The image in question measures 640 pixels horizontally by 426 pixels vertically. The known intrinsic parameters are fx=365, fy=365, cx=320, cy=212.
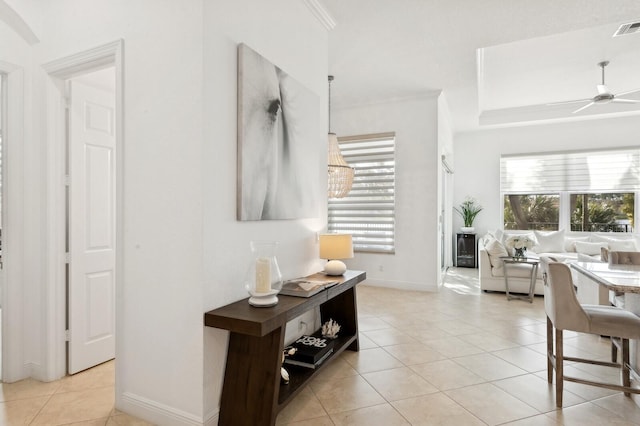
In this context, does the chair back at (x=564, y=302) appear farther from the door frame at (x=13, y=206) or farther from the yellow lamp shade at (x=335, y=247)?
the door frame at (x=13, y=206)

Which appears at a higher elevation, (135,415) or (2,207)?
(2,207)

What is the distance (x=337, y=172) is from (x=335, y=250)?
1.67m

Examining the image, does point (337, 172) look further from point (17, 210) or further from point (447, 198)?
point (447, 198)

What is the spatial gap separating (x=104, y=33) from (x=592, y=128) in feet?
26.9

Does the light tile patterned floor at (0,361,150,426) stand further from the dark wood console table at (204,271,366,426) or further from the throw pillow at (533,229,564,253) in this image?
the throw pillow at (533,229,564,253)

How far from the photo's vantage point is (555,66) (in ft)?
16.3

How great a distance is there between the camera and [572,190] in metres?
7.23

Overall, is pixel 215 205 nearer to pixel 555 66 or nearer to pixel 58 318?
pixel 58 318

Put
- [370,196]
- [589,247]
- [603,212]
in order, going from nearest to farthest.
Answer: [370,196]
[589,247]
[603,212]

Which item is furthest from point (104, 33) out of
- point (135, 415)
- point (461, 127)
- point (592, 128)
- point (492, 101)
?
point (592, 128)

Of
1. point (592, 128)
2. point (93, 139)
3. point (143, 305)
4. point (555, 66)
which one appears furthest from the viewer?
point (592, 128)

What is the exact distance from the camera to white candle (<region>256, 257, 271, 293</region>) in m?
2.04

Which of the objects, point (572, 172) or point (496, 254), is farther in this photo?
point (572, 172)

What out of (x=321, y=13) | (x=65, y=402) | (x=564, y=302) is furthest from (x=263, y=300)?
(x=321, y=13)
